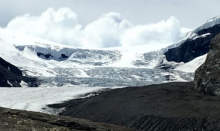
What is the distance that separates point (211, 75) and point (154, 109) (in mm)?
9428

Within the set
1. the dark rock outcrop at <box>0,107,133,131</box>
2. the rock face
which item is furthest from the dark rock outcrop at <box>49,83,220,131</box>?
the dark rock outcrop at <box>0,107,133,131</box>

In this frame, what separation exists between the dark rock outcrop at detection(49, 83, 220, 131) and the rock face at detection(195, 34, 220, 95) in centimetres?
108

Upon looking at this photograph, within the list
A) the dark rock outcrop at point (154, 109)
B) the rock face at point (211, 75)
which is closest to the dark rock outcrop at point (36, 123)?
the dark rock outcrop at point (154, 109)

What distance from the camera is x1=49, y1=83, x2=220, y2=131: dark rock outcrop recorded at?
3375 cm

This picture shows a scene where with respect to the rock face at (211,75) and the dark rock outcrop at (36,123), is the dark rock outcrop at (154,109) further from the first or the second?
the dark rock outcrop at (36,123)

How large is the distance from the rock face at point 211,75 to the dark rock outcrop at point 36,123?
23.0 meters

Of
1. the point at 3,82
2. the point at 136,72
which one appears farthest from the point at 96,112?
the point at 136,72

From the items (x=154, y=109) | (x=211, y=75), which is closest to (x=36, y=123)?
(x=154, y=109)

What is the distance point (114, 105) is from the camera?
43781 millimetres

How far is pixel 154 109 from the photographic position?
3916cm

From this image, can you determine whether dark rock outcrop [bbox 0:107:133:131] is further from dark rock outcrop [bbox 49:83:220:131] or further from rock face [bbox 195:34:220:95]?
rock face [bbox 195:34:220:95]

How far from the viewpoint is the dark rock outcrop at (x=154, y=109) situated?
1329 inches

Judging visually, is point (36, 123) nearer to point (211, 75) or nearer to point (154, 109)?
point (154, 109)

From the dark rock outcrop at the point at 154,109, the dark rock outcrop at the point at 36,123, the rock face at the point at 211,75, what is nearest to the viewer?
the dark rock outcrop at the point at 36,123
